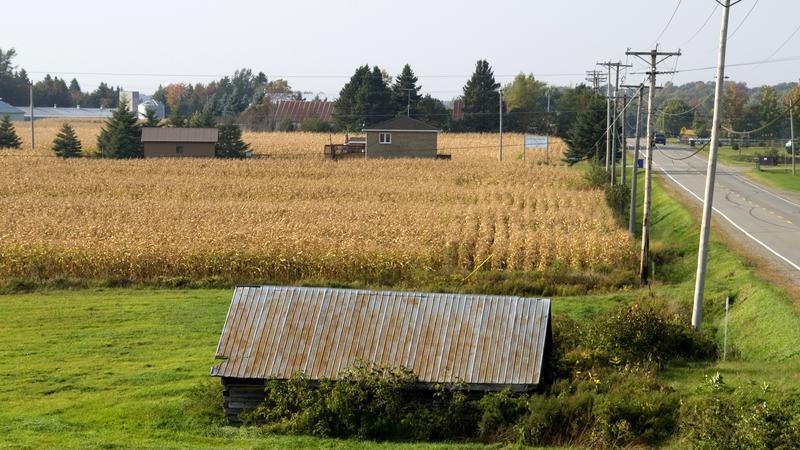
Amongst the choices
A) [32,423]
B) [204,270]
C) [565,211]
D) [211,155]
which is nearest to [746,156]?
[211,155]

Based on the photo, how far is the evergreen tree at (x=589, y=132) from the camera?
3162 inches

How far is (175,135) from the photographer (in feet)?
270

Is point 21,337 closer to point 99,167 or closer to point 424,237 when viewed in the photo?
point 424,237

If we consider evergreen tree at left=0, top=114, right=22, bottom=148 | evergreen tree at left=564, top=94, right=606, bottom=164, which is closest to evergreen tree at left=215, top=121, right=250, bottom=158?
evergreen tree at left=0, top=114, right=22, bottom=148

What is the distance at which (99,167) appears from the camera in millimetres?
71375

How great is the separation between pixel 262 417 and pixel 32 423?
3912mm

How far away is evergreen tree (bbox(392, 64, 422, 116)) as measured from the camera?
126 metres

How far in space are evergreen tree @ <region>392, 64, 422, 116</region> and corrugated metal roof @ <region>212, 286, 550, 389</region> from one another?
105524mm

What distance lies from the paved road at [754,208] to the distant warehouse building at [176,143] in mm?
33287

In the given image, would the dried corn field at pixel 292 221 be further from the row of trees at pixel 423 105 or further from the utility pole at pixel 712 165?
the row of trees at pixel 423 105

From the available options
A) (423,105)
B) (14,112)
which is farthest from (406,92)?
(14,112)

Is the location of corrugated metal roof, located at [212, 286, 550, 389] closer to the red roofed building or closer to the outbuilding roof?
the outbuilding roof

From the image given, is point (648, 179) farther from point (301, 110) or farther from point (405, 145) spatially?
point (301, 110)

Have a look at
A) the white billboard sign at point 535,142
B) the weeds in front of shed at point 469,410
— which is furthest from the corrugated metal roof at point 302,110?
the weeds in front of shed at point 469,410
